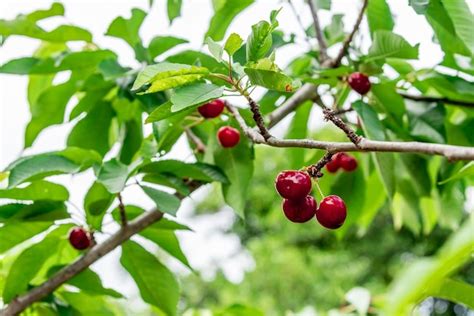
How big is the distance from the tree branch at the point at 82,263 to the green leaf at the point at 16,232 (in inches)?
2.7

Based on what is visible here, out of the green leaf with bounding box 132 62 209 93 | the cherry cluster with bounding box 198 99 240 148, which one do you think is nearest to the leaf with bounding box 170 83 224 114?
the green leaf with bounding box 132 62 209 93

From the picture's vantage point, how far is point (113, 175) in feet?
3.21

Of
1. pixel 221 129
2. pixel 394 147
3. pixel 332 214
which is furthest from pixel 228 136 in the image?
pixel 394 147

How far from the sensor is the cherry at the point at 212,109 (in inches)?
43.0

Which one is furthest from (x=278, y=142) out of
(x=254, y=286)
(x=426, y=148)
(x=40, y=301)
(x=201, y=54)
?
(x=254, y=286)

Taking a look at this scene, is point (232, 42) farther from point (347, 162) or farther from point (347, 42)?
point (347, 162)

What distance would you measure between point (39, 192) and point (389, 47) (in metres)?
0.52

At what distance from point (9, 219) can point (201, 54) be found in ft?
1.13

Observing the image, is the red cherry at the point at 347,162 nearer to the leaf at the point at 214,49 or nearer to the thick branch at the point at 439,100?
the thick branch at the point at 439,100

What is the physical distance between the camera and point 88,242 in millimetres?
1098

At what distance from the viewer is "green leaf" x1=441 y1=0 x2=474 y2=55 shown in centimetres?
99

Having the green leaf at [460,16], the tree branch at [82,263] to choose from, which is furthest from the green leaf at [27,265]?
the green leaf at [460,16]

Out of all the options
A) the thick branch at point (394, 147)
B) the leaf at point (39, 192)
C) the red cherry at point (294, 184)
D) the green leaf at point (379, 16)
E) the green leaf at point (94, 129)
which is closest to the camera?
the thick branch at point (394, 147)

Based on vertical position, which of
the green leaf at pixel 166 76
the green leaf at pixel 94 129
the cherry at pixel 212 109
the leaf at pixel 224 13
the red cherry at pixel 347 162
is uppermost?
the green leaf at pixel 166 76
